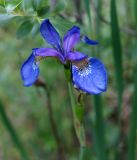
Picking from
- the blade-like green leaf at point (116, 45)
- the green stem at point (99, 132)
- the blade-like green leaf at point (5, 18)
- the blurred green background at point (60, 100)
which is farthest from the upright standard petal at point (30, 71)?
the blurred green background at point (60, 100)

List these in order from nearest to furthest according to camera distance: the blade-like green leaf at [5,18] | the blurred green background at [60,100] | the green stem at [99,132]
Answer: the blade-like green leaf at [5,18], the green stem at [99,132], the blurred green background at [60,100]

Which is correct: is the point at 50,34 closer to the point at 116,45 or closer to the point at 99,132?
the point at 116,45

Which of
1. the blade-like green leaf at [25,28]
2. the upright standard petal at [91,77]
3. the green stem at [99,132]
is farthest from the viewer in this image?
the green stem at [99,132]

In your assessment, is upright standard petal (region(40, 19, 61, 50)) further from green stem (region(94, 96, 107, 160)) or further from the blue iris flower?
green stem (region(94, 96, 107, 160))

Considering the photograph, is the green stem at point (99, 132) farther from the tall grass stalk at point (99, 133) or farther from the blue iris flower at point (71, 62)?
the blue iris flower at point (71, 62)

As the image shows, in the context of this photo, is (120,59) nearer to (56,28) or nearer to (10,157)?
(56,28)

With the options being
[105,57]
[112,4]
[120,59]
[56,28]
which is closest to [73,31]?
[56,28]

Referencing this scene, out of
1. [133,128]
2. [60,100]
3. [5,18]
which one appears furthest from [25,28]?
[60,100]
